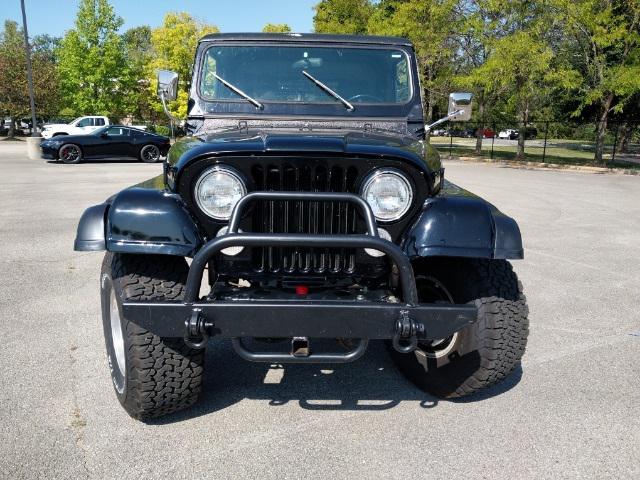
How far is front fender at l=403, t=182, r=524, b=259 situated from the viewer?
256 centimetres

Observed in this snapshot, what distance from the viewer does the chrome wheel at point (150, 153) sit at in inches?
773

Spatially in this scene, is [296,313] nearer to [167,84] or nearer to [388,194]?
[388,194]

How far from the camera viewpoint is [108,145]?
19094mm

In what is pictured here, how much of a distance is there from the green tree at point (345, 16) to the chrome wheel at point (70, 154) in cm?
2185

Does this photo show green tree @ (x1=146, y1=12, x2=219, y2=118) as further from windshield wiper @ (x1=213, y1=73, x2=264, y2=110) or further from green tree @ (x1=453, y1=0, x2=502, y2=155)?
windshield wiper @ (x1=213, y1=73, x2=264, y2=110)

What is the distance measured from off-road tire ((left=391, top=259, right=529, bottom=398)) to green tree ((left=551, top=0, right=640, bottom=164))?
61.2ft

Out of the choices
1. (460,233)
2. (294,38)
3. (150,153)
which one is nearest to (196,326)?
(460,233)

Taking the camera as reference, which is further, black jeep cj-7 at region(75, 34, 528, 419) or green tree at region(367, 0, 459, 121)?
green tree at region(367, 0, 459, 121)

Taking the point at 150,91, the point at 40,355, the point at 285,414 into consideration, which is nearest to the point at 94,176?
the point at 40,355

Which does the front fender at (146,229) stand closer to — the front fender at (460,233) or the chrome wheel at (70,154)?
the front fender at (460,233)

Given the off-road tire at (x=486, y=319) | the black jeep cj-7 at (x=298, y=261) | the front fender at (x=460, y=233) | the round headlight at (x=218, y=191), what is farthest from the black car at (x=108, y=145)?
the front fender at (x=460, y=233)

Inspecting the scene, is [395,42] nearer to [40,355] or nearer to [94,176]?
[40,355]

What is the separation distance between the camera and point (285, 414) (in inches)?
120

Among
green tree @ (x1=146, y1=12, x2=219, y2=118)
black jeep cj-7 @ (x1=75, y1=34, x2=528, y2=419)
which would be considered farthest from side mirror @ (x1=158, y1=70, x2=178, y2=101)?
green tree @ (x1=146, y1=12, x2=219, y2=118)
